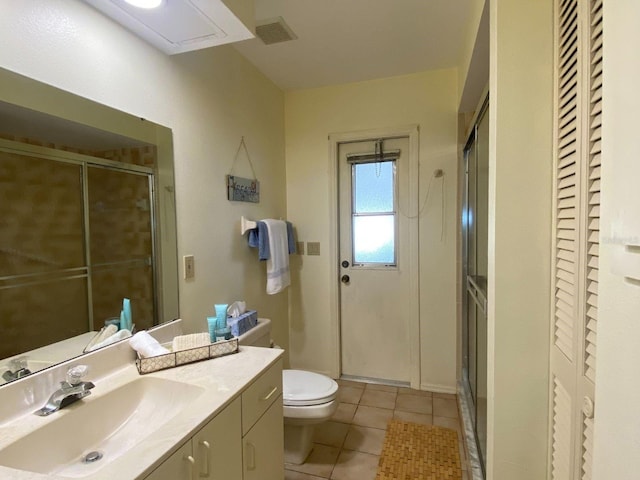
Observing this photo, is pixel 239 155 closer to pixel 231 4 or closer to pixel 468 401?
pixel 231 4

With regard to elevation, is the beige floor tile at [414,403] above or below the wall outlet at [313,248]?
below

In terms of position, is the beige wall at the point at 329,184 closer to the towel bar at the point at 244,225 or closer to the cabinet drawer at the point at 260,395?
the towel bar at the point at 244,225

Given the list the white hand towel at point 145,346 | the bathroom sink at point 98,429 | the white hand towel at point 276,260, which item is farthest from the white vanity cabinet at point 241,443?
the white hand towel at point 276,260

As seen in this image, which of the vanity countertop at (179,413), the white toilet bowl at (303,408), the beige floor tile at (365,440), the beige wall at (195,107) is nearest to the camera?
the vanity countertop at (179,413)

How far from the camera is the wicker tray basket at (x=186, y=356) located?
1.22 m

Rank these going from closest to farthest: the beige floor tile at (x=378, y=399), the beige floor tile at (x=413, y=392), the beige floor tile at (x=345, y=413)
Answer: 1. the beige floor tile at (x=345, y=413)
2. the beige floor tile at (x=378, y=399)
3. the beige floor tile at (x=413, y=392)

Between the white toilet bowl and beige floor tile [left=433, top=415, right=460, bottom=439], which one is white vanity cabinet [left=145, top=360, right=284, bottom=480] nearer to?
the white toilet bowl

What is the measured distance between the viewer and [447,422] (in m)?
2.17

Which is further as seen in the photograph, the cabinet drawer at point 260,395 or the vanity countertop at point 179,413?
the cabinet drawer at point 260,395

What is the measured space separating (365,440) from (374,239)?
1.40 m

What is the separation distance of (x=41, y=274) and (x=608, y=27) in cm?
147

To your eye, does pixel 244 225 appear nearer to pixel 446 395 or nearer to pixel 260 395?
pixel 260 395

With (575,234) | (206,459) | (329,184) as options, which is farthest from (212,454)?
(329,184)

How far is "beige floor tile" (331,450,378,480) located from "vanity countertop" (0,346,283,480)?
0.88 m
